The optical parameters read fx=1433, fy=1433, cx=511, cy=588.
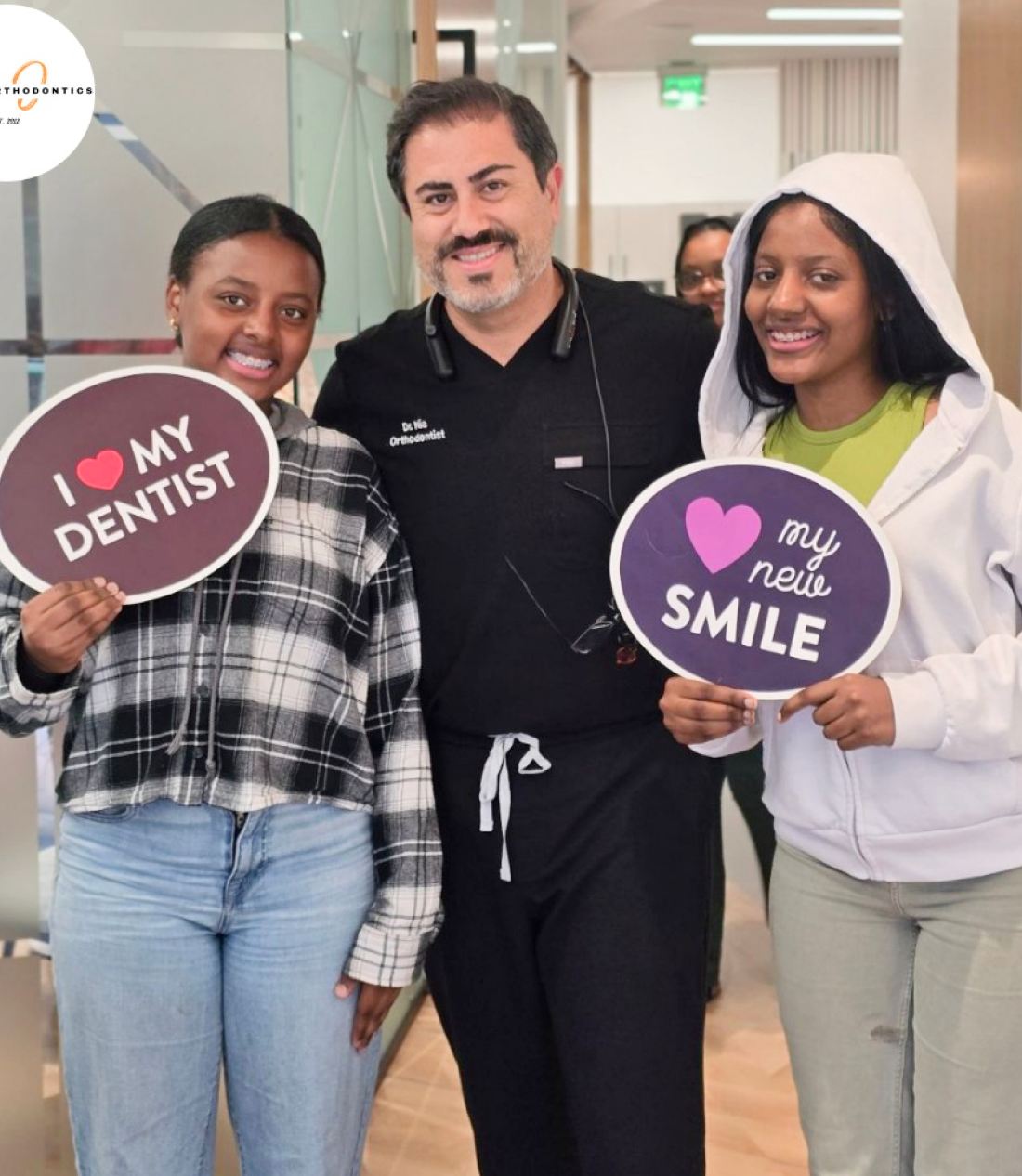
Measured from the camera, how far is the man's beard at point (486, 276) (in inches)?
73.8

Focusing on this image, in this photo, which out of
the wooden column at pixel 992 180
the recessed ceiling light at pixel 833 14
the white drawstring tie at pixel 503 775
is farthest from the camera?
the recessed ceiling light at pixel 833 14

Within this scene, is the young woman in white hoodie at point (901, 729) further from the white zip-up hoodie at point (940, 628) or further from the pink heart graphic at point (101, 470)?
the pink heart graphic at point (101, 470)

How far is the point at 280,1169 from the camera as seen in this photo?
161 centimetres

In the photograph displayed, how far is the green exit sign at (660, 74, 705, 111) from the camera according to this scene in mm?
10219

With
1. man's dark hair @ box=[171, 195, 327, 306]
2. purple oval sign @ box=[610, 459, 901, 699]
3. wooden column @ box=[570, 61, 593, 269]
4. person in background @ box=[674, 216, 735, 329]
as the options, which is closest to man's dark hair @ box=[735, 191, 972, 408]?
purple oval sign @ box=[610, 459, 901, 699]

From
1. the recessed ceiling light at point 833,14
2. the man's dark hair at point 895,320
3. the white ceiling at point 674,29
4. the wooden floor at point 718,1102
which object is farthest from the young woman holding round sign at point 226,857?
the recessed ceiling light at point 833,14

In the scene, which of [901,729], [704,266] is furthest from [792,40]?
[901,729]

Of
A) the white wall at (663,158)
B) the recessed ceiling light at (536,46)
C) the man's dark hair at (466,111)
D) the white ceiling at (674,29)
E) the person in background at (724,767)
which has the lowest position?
the person in background at (724,767)

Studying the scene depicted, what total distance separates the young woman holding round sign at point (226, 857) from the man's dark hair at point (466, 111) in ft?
1.38

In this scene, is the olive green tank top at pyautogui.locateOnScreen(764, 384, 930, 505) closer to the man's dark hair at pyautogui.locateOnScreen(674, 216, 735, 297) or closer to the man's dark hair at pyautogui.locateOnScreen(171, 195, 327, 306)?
the man's dark hair at pyautogui.locateOnScreen(171, 195, 327, 306)

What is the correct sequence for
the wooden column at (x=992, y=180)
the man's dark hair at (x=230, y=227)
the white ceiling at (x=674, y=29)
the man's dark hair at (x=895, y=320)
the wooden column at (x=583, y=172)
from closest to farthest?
the man's dark hair at (x=895, y=320) < the man's dark hair at (x=230, y=227) < the wooden column at (x=992, y=180) < the white ceiling at (x=674, y=29) < the wooden column at (x=583, y=172)

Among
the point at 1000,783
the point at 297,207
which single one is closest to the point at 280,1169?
the point at 1000,783

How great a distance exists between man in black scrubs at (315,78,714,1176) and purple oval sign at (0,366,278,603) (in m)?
0.32

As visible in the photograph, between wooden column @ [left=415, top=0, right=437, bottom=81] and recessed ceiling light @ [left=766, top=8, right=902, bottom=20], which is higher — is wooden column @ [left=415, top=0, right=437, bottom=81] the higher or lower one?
the lower one
